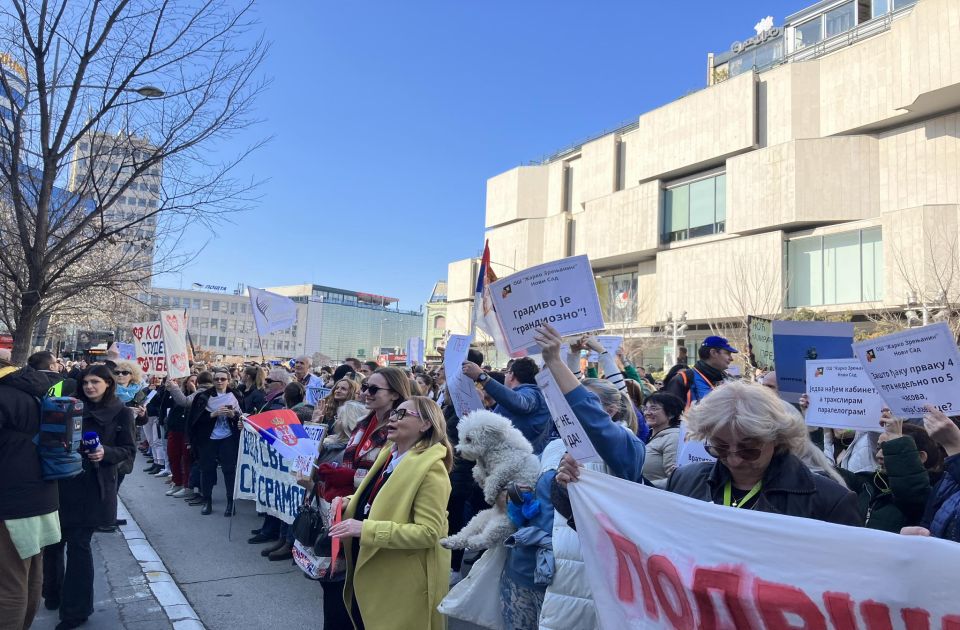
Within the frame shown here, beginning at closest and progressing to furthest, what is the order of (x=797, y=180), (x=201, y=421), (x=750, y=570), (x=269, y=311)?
(x=750, y=570)
(x=201, y=421)
(x=269, y=311)
(x=797, y=180)

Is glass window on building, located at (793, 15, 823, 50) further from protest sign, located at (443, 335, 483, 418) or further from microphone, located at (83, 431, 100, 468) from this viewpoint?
microphone, located at (83, 431, 100, 468)

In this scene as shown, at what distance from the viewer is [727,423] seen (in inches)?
96.7

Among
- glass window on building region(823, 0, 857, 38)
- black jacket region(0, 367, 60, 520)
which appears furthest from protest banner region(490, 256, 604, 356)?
glass window on building region(823, 0, 857, 38)

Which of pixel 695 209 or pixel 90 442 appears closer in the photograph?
pixel 90 442

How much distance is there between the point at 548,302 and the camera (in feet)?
11.7

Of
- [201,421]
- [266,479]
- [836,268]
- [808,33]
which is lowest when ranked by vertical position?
[266,479]

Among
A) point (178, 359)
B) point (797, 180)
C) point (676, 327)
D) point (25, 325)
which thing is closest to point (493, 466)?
point (25, 325)

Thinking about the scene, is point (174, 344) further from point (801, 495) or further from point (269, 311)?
point (801, 495)

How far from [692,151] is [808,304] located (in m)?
12.2

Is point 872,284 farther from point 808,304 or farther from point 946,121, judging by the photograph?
point 946,121

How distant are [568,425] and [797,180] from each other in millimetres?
38022

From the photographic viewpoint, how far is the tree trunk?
26.0 feet

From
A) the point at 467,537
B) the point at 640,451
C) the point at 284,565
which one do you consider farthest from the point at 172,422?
the point at 640,451

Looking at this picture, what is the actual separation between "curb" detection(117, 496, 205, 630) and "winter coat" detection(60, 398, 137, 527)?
2.76ft
